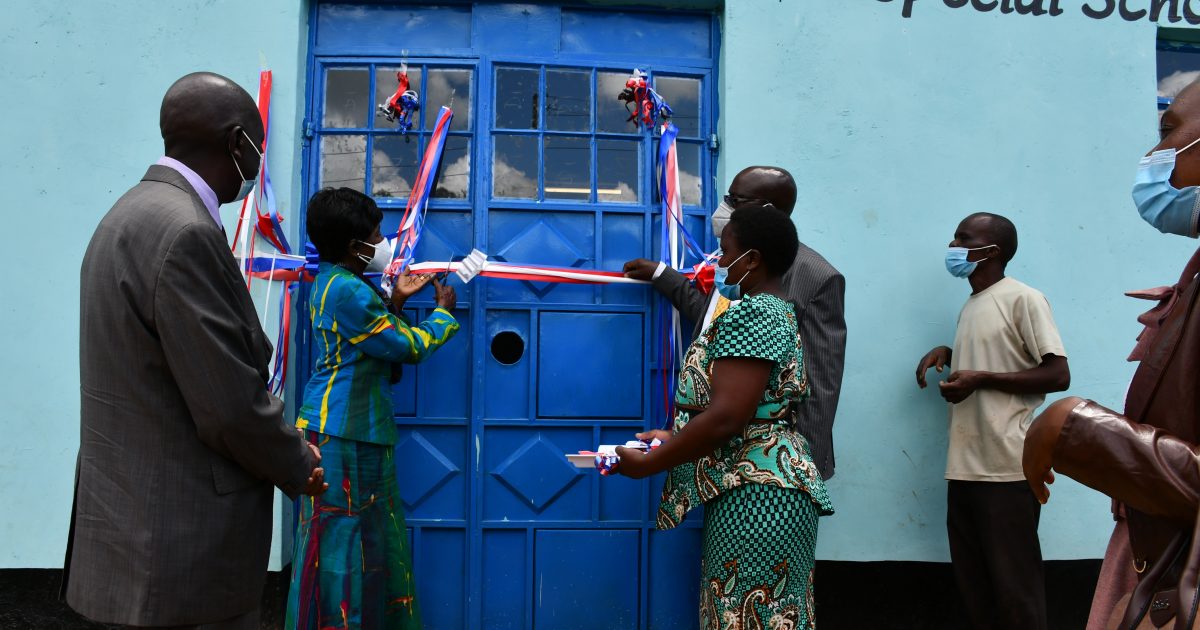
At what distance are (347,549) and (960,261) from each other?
107 inches

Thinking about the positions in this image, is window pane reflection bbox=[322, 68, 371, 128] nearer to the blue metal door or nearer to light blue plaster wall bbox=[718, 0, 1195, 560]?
the blue metal door

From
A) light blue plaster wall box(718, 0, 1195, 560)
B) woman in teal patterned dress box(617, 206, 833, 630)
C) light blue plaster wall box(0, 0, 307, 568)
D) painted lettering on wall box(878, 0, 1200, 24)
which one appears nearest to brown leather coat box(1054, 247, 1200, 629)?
woman in teal patterned dress box(617, 206, 833, 630)

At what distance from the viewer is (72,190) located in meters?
3.63

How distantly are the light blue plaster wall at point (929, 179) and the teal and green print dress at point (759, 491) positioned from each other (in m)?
1.21

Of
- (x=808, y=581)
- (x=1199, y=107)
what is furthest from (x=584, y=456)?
(x=1199, y=107)

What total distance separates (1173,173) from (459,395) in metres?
2.69

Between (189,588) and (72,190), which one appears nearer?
(189,588)

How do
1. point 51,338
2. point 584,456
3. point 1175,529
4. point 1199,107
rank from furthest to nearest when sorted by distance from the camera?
point 51,338 < point 584,456 < point 1199,107 < point 1175,529

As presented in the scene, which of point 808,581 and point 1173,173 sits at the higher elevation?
point 1173,173

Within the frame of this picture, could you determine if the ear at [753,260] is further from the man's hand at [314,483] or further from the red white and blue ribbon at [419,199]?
the red white and blue ribbon at [419,199]

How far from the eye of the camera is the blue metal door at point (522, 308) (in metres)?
3.71

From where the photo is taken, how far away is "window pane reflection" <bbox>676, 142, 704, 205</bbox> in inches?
152

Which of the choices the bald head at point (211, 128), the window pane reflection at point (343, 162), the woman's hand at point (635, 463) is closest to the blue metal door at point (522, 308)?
the window pane reflection at point (343, 162)

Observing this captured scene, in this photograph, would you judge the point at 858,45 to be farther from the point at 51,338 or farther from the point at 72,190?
the point at 51,338
